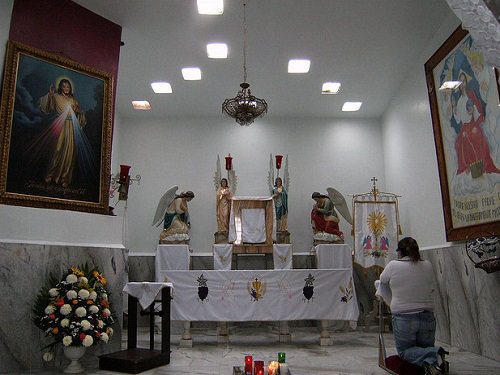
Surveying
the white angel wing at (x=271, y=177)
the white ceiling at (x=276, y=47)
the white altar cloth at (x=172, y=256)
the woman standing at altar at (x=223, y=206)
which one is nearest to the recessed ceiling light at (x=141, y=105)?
the white ceiling at (x=276, y=47)

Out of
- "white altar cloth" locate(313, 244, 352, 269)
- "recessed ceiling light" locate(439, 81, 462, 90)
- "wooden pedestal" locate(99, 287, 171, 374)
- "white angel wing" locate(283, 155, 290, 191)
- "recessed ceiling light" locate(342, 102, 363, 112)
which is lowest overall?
"wooden pedestal" locate(99, 287, 171, 374)

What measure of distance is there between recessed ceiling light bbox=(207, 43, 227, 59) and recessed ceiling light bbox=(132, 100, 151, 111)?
109 inches

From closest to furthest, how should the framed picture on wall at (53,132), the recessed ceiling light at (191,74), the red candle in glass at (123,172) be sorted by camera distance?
the framed picture on wall at (53,132)
the red candle in glass at (123,172)
the recessed ceiling light at (191,74)

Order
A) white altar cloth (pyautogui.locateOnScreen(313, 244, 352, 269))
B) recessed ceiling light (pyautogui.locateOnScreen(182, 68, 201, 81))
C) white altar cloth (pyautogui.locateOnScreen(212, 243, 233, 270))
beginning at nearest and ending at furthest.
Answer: recessed ceiling light (pyautogui.locateOnScreen(182, 68, 201, 81))
white altar cloth (pyautogui.locateOnScreen(212, 243, 233, 270))
white altar cloth (pyautogui.locateOnScreen(313, 244, 352, 269))

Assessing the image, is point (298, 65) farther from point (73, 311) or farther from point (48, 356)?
point (48, 356)

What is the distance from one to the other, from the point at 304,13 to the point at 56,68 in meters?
3.85

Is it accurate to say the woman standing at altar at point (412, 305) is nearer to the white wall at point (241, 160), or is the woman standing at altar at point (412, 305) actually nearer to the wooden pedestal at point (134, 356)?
the wooden pedestal at point (134, 356)

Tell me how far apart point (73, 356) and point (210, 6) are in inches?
208

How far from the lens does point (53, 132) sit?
20.6 ft

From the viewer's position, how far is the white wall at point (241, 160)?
11039mm

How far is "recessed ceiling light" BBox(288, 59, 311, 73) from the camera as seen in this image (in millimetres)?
8734

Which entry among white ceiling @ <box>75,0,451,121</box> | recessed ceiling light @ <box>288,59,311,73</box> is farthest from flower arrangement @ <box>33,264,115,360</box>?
recessed ceiling light @ <box>288,59,311,73</box>

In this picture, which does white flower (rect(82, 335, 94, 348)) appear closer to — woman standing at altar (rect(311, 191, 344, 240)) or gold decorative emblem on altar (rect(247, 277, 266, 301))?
gold decorative emblem on altar (rect(247, 277, 266, 301))

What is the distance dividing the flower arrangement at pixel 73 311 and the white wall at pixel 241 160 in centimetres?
508
